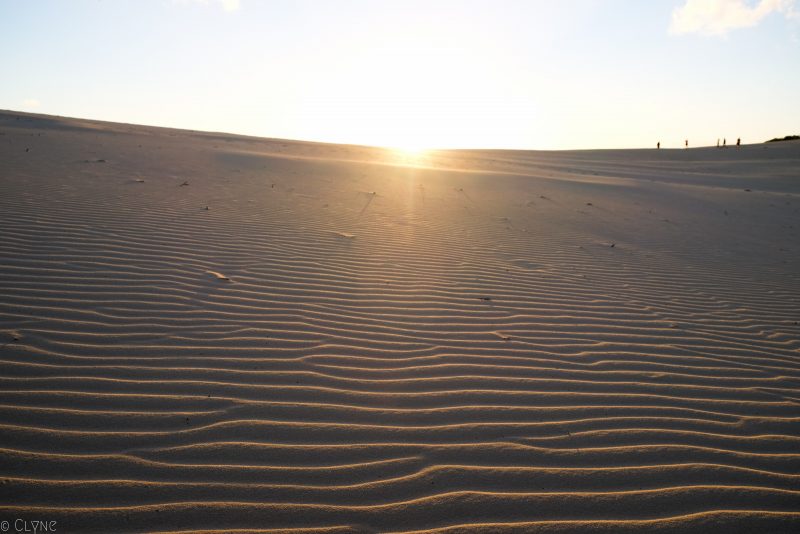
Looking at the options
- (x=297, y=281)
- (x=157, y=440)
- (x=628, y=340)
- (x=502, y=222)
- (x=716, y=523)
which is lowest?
(x=716, y=523)

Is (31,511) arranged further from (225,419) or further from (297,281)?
(297,281)

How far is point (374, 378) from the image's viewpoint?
10.8 ft

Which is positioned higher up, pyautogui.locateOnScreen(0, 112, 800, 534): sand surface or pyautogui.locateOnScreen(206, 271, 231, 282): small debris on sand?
pyautogui.locateOnScreen(206, 271, 231, 282): small debris on sand

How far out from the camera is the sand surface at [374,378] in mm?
2260

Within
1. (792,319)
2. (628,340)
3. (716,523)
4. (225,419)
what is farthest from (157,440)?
(792,319)

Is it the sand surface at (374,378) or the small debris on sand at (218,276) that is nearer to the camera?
the sand surface at (374,378)

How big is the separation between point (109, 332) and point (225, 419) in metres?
1.45

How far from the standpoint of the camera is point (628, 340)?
420 cm

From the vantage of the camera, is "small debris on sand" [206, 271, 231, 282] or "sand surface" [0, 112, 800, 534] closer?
"sand surface" [0, 112, 800, 534]

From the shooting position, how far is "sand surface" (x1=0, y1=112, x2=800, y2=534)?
89.0 inches

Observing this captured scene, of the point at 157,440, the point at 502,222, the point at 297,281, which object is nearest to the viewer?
the point at 157,440

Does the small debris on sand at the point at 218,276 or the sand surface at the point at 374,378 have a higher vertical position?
the small debris on sand at the point at 218,276

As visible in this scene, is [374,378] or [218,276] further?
[218,276]

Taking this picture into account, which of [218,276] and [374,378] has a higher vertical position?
[218,276]
